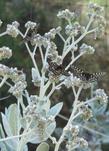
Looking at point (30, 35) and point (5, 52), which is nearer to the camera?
point (5, 52)

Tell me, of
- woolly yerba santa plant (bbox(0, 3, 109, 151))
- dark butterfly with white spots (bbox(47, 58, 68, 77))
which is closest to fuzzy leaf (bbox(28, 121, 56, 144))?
woolly yerba santa plant (bbox(0, 3, 109, 151))

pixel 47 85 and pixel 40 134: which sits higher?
pixel 47 85

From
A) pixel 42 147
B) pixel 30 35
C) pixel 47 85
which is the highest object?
pixel 30 35

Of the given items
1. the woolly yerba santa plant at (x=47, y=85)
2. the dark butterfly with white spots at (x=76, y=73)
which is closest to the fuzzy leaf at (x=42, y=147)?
the woolly yerba santa plant at (x=47, y=85)

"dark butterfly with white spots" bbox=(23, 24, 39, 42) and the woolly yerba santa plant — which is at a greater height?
"dark butterfly with white spots" bbox=(23, 24, 39, 42)

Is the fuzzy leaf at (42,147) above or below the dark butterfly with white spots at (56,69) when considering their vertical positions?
below

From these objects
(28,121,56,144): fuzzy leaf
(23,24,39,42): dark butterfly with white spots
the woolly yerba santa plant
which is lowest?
(28,121,56,144): fuzzy leaf

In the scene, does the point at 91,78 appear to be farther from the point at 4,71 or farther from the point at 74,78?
the point at 4,71

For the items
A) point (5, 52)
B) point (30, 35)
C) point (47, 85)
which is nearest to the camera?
point (5, 52)

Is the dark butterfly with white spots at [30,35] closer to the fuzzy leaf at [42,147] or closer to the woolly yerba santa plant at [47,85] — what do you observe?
the woolly yerba santa plant at [47,85]

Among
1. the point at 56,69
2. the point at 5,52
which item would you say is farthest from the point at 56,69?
the point at 5,52

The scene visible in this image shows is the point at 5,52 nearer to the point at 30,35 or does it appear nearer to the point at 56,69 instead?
the point at 56,69

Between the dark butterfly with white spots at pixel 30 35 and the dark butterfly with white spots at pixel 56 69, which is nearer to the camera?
the dark butterfly with white spots at pixel 56 69

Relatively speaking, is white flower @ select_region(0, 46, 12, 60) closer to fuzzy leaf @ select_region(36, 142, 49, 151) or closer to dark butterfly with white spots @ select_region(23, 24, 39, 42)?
dark butterfly with white spots @ select_region(23, 24, 39, 42)
